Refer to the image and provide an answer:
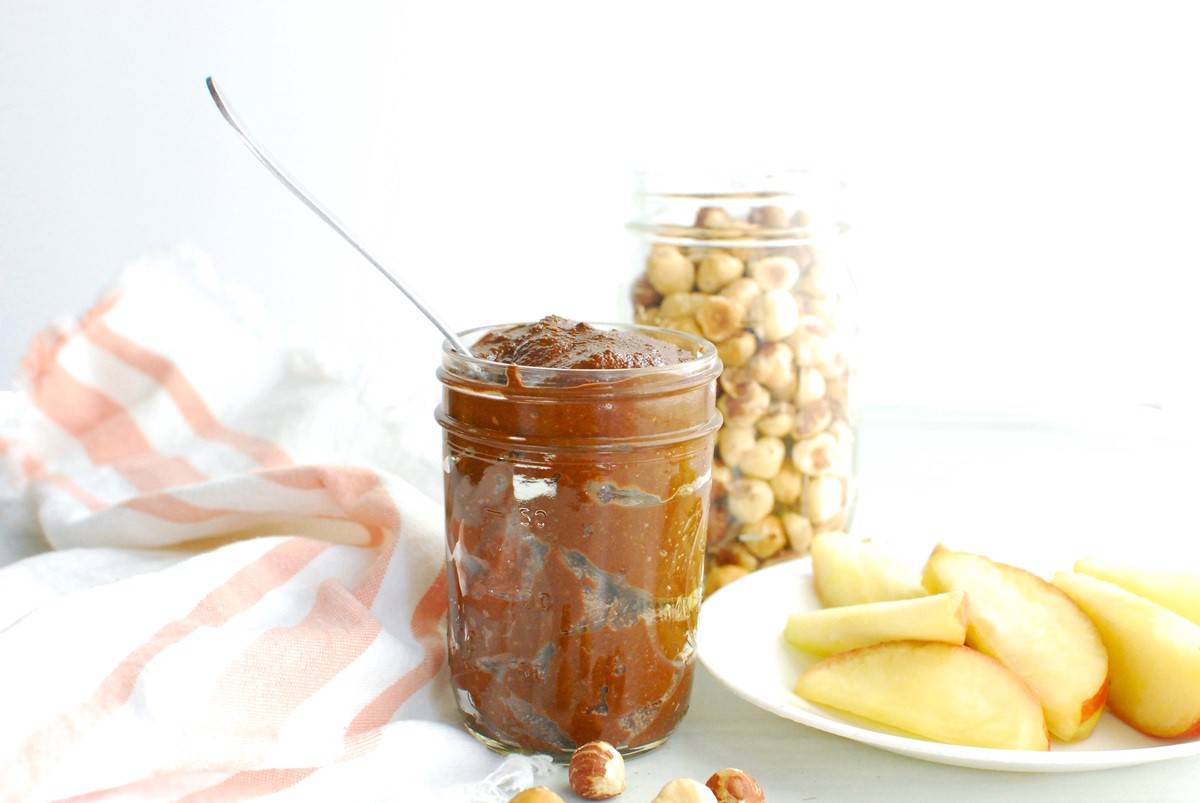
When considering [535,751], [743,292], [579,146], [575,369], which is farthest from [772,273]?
[579,146]

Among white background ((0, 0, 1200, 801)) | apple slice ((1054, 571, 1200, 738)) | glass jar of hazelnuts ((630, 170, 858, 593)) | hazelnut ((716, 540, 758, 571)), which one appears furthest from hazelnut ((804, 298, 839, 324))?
white background ((0, 0, 1200, 801))

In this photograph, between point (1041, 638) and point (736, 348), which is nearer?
point (1041, 638)

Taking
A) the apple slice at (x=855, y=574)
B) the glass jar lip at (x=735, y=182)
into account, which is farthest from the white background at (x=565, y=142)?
the apple slice at (x=855, y=574)

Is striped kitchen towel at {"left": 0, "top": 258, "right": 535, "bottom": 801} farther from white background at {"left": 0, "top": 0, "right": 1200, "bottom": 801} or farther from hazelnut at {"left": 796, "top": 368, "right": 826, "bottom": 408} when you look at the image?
hazelnut at {"left": 796, "top": 368, "right": 826, "bottom": 408}

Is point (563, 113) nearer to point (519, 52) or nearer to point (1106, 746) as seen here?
point (519, 52)

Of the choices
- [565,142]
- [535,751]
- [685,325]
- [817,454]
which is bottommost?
[535,751]

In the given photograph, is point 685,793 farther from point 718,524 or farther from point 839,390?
point 839,390

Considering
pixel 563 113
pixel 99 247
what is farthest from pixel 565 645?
pixel 99 247
